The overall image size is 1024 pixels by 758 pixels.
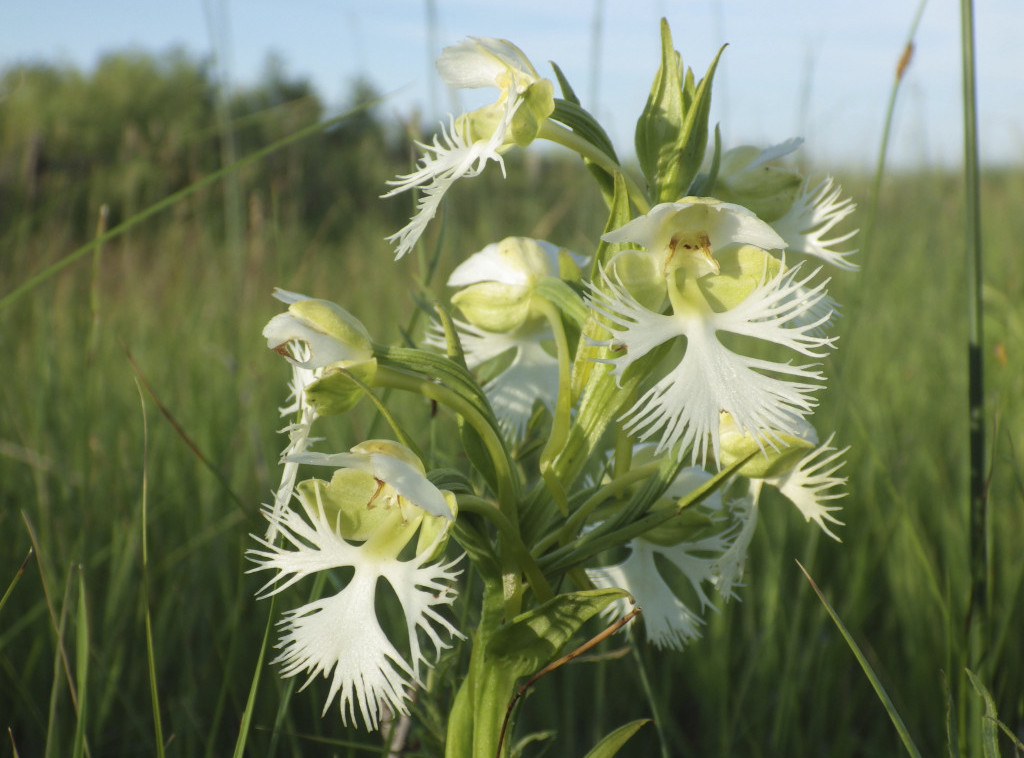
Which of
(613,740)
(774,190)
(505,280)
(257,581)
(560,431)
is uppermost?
(774,190)

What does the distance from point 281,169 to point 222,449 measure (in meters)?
5.67

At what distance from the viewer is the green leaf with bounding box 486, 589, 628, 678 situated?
798mm

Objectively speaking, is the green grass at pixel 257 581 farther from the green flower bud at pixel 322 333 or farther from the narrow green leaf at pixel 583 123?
the narrow green leaf at pixel 583 123

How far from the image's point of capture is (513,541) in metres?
0.86

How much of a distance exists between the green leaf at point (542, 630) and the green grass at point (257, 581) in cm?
17

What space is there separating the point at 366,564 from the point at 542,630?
182 millimetres

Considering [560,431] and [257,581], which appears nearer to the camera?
[560,431]

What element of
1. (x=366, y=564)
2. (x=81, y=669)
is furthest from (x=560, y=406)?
(x=81, y=669)

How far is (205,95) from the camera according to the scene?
26.6 feet

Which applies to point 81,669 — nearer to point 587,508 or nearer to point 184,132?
point 587,508

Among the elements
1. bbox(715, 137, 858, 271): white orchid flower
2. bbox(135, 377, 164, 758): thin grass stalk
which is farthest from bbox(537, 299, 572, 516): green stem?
bbox(135, 377, 164, 758): thin grass stalk

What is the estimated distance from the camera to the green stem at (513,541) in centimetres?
83

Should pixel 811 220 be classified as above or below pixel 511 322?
above

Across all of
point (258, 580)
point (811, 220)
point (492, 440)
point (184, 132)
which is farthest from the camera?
point (184, 132)
